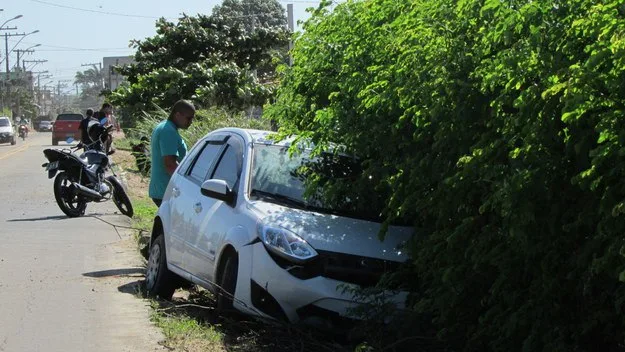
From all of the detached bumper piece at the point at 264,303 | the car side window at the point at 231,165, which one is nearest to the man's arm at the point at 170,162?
the car side window at the point at 231,165

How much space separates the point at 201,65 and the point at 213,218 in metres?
18.0

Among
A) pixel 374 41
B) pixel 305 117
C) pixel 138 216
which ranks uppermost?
pixel 374 41

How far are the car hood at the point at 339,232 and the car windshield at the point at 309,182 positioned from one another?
0.45 feet

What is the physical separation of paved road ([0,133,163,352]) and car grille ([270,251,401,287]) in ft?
3.58

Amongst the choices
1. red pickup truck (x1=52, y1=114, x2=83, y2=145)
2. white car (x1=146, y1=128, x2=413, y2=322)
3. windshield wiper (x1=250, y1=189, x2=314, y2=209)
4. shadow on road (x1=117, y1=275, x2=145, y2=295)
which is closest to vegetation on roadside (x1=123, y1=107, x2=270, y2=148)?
shadow on road (x1=117, y1=275, x2=145, y2=295)

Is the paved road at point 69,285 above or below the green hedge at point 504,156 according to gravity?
below

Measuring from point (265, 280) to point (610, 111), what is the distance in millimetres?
3362

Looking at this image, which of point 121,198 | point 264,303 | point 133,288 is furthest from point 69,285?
point 121,198

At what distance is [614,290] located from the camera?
5074mm

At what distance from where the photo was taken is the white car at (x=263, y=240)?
283 inches

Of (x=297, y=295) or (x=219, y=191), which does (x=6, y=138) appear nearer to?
(x=219, y=191)

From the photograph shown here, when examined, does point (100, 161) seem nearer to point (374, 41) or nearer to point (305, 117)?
point (305, 117)

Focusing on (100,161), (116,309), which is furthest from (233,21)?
(116,309)

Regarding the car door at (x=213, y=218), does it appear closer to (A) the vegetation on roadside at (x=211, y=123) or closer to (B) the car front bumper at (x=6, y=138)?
(A) the vegetation on roadside at (x=211, y=123)
